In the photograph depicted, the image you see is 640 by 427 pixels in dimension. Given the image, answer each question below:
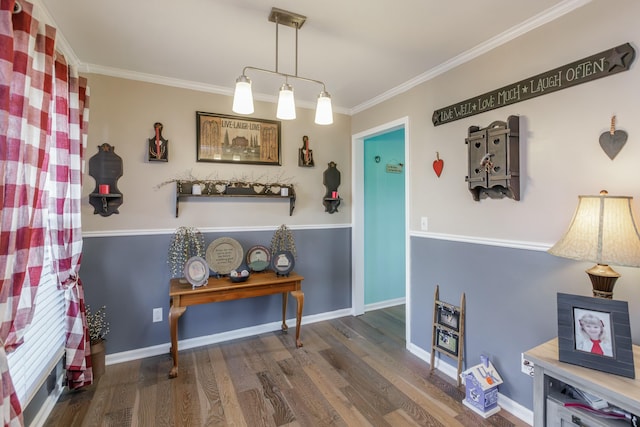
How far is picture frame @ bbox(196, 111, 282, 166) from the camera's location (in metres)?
2.86

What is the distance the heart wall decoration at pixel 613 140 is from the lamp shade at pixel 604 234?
34 centimetres

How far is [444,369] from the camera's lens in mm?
2416

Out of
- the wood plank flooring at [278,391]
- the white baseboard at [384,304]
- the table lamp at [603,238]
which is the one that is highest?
the table lamp at [603,238]

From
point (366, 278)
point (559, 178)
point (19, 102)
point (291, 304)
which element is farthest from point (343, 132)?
point (19, 102)

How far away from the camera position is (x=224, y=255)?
109 inches

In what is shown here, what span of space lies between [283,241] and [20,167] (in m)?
2.22

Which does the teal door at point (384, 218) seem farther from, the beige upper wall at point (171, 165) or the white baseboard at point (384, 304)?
the beige upper wall at point (171, 165)

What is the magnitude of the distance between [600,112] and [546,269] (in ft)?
2.92

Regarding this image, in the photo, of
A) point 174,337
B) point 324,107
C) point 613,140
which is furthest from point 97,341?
point 613,140

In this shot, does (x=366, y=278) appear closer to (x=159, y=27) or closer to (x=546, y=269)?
(x=546, y=269)

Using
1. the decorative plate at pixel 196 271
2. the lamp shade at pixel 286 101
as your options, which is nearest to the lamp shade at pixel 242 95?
the lamp shade at pixel 286 101

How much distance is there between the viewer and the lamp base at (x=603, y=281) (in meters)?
1.40

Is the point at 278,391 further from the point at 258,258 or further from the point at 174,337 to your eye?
the point at 258,258

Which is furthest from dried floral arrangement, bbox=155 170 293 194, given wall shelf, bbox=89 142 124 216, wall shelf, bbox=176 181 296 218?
wall shelf, bbox=89 142 124 216
